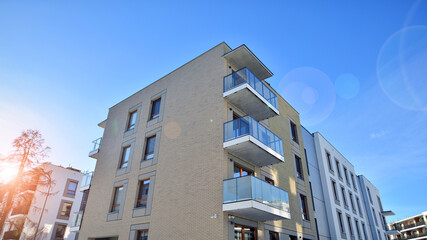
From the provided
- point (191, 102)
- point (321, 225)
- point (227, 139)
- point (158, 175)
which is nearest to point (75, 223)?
point (158, 175)

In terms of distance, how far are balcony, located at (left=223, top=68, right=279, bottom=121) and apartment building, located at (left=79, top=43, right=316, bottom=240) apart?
5 centimetres

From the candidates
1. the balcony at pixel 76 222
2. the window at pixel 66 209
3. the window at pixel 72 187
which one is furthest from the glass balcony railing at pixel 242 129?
the window at pixel 72 187

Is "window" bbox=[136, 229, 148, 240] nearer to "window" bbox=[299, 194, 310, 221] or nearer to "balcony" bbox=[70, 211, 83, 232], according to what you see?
"balcony" bbox=[70, 211, 83, 232]

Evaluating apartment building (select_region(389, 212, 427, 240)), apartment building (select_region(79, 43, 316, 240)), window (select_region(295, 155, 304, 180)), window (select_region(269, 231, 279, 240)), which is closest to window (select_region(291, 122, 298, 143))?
apartment building (select_region(79, 43, 316, 240))

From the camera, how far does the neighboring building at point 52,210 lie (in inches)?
1207

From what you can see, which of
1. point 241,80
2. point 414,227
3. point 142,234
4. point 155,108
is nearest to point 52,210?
point 155,108

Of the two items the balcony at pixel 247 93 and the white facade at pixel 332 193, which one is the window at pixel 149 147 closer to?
the balcony at pixel 247 93

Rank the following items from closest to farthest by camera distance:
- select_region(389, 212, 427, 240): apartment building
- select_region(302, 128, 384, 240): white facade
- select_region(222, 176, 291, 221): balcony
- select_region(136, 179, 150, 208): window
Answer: select_region(222, 176, 291, 221): balcony
select_region(136, 179, 150, 208): window
select_region(302, 128, 384, 240): white facade
select_region(389, 212, 427, 240): apartment building

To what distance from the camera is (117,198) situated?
15.7 m

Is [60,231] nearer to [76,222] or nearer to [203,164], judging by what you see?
[76,222]

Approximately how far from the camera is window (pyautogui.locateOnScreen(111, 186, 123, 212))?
1533 centimetres

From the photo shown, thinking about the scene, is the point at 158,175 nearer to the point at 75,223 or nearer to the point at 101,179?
the point at 101,179

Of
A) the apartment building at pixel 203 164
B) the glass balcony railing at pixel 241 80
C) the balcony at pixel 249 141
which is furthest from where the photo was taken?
the glass balcony railing at pixel 241 80

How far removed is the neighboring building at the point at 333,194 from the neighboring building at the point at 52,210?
89.5 ft
